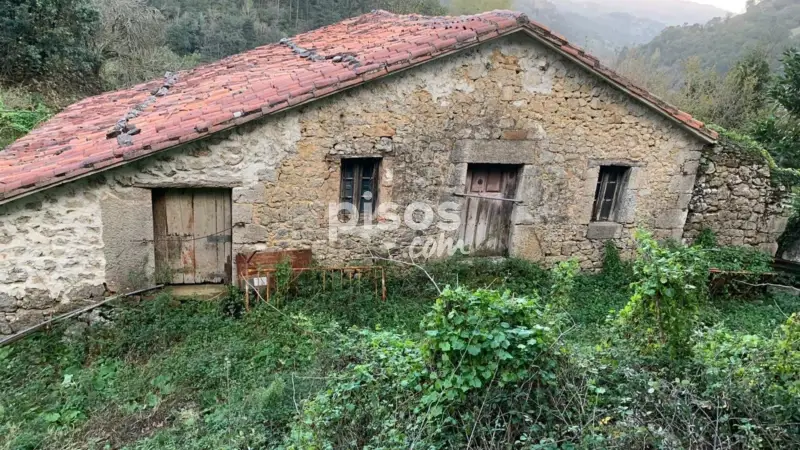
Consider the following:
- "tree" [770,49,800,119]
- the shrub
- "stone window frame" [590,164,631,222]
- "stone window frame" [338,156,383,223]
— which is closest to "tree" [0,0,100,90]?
"stone window frame" [338,156,383,223]

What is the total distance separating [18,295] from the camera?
16.7 ft

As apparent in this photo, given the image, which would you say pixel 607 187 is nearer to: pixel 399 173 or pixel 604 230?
pixel 604 230

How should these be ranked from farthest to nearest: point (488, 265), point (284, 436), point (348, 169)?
point (488, 265) → point (348, 169) → point (284, 436)

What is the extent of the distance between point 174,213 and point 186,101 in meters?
1.83

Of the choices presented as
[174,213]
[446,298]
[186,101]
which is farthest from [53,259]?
[446,298]

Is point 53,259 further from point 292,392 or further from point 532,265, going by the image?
point 532,265

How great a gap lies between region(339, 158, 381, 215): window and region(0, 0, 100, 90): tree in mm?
9934

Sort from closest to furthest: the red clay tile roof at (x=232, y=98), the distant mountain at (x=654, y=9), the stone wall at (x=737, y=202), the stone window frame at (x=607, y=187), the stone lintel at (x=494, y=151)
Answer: the red clay tile roof at (x=232, y=98) < the stone lintel at (x=494, y=151) < the stone window frame at (x=607, y=187) < the stone wall at (x=737, y=202) < the distant mountain at (x=654, y=9)

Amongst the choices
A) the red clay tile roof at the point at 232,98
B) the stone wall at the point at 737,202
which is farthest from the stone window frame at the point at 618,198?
the stone wall at the point at 737,202

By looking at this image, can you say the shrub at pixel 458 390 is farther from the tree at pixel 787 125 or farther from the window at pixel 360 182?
the tree at pixel 787 125

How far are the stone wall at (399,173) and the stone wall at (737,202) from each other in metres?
0.30

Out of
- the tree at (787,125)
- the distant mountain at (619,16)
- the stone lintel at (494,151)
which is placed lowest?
the stone lintel at (494,151)

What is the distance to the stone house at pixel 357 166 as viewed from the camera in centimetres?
516

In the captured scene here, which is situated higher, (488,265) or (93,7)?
(93,7)
